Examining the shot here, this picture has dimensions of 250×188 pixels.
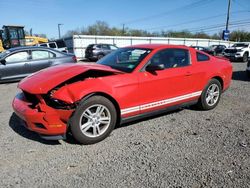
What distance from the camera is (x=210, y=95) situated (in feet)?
17.1

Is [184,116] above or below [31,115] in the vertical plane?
below

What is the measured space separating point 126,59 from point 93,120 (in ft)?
5.03

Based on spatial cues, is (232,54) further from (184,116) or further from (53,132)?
(53,132)

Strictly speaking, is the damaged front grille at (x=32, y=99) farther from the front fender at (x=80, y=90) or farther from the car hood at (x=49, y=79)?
the front fender at (x=80, y=90)

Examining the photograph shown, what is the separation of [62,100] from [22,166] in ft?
3.27

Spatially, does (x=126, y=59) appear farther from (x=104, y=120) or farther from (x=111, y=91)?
(x=104, y=120)

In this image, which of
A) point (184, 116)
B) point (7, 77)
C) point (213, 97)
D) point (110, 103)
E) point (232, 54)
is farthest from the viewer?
point (232, 54)

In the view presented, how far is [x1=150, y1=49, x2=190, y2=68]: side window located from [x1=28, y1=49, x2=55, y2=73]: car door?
18.5ft

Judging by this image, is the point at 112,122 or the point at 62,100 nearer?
the point at 62,100

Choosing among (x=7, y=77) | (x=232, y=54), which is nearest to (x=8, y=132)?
(x=7, y=77)

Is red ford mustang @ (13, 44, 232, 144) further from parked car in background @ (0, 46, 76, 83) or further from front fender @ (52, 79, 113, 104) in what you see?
parked car in background @ (0, 46, 76, 83)

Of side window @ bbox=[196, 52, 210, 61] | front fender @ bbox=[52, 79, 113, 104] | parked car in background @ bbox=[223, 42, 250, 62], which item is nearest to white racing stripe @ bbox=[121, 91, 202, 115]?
front fender @ bbox=[52, 79, 113, 104]

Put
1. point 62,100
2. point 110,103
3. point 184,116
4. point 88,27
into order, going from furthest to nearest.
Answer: point 88,27, point 184,116, point 110,103, point 62,100

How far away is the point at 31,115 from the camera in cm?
331
